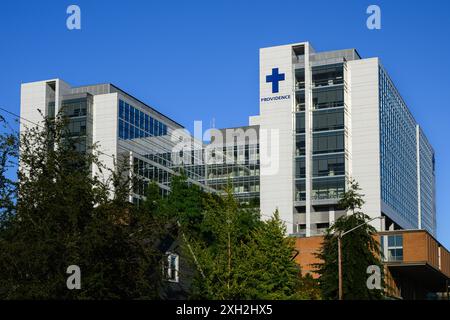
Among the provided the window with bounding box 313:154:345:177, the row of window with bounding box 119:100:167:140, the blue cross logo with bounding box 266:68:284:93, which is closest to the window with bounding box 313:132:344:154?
the window with bounding box 313:154:345:177

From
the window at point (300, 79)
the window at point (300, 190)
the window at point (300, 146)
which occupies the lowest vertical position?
the window at point (300, 190)

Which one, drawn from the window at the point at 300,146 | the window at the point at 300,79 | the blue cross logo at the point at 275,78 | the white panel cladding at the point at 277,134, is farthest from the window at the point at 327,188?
the blue cross logo at the point at 275,78

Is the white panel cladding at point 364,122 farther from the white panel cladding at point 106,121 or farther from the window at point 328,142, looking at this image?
the white panel cladding at point 106,121

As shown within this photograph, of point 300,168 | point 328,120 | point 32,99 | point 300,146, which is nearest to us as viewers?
point 328,120

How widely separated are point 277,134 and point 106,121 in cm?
2801

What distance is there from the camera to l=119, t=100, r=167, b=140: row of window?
415 ft

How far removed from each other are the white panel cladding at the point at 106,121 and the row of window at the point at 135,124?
1.68 m

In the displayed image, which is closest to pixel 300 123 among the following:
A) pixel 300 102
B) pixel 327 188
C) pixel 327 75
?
pixel 300 102

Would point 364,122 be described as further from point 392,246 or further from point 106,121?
point 106,121

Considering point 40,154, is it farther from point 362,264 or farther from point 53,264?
point 362,264

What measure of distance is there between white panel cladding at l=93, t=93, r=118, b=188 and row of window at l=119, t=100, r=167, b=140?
5.52 ft

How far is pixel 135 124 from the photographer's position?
130m

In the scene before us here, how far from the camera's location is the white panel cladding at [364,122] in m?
112
